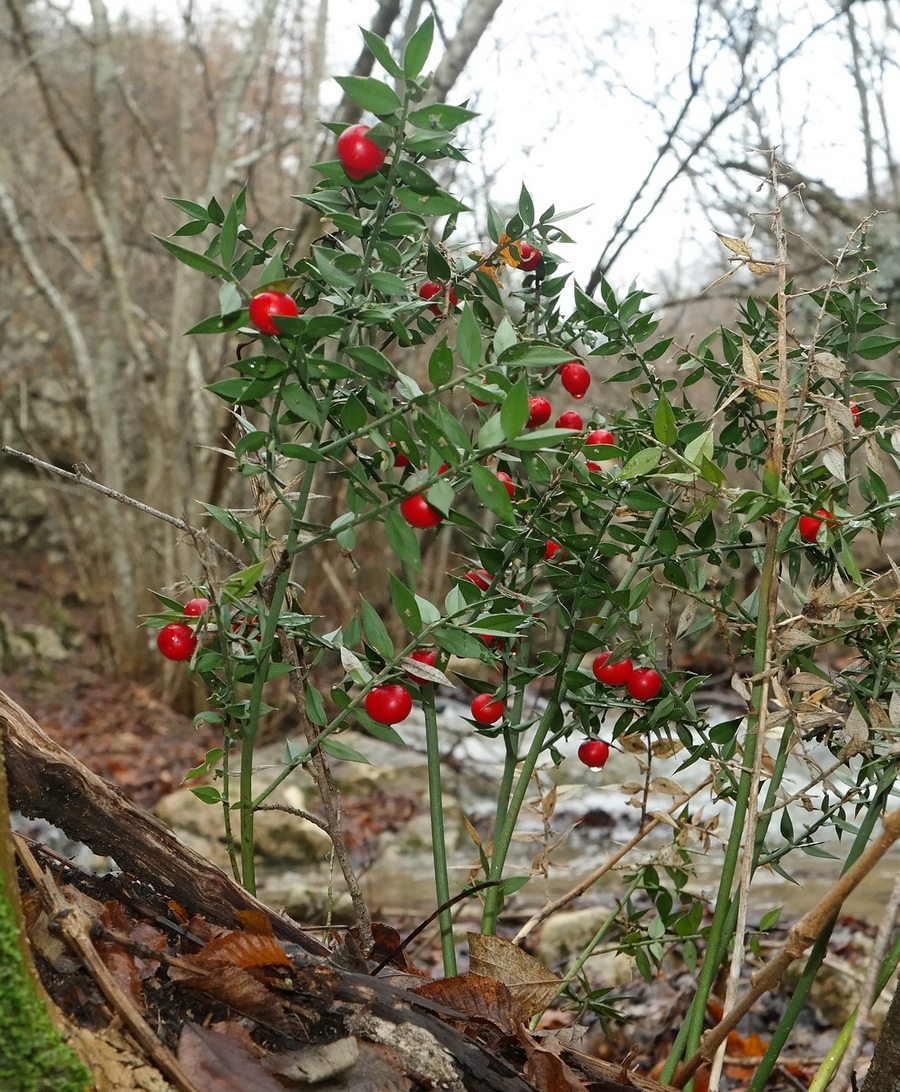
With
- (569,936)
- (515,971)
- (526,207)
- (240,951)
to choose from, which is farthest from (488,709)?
(569,936)

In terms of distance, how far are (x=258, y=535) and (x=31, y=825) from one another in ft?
14.1

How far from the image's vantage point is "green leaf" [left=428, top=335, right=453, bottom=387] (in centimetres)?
89

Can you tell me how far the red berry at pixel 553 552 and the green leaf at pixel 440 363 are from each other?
310mm

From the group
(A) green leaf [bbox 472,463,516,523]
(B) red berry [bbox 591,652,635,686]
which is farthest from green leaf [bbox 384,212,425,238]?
(B) red berry [bbox 591,652,635,686]

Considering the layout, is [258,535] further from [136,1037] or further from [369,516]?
[136,1037]

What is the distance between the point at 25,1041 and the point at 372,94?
83cm

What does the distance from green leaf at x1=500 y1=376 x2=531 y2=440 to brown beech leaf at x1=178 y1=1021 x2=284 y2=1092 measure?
62 cm

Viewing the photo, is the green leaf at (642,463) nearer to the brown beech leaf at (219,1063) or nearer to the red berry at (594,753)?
the red berry at (594,753)

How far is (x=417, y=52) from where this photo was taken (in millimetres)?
837

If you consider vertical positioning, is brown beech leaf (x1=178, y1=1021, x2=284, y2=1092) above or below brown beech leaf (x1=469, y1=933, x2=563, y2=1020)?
above

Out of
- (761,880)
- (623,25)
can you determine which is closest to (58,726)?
(761,880)

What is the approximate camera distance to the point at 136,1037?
842 mm

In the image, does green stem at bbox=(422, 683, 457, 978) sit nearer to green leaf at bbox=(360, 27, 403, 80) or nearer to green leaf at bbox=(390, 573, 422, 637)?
green leaf at bbox=(390, 573, 422, 637)

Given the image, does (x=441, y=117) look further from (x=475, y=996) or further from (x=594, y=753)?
(x=475, y=996)
